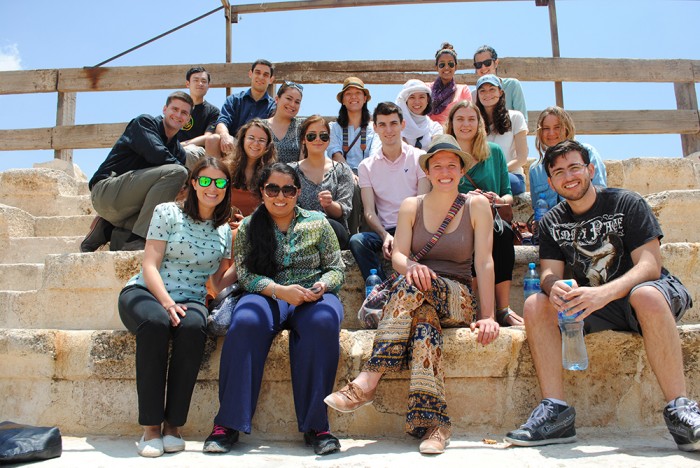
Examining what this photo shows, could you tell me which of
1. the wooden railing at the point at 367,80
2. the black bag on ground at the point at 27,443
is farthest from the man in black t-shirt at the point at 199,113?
the black bag on ground at the point at 27,443

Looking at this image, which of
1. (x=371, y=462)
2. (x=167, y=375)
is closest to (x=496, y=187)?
(x=371, y=462)

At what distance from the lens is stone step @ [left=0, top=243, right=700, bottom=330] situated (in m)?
3.44

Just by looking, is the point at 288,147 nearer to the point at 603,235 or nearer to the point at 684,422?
the point at 603,235

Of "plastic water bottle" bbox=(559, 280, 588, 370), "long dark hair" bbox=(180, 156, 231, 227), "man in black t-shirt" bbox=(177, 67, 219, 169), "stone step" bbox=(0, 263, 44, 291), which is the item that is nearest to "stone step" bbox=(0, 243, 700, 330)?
"long dark hair" bbox=(180, 156, 231, 227)

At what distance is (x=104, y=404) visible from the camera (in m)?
3.01

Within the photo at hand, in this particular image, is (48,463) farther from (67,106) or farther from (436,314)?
(67,106)

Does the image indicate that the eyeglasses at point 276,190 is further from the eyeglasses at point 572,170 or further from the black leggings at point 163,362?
the eyeglasses at point 572,170

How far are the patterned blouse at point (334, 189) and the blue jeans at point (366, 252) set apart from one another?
45cm

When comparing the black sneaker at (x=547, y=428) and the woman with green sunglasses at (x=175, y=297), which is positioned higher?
the woman with green sunglasses at (x=175, y=297)

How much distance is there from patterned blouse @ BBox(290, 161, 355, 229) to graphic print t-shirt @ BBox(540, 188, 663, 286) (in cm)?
150

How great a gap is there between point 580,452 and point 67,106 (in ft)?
23.0

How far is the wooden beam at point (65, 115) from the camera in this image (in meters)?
6.93

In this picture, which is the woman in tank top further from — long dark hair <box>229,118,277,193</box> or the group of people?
long dark hair <box>229,118,277,193</box>

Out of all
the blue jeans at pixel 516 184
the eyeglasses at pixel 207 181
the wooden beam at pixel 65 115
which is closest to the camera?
the eyeglasses at pixel 207 181
